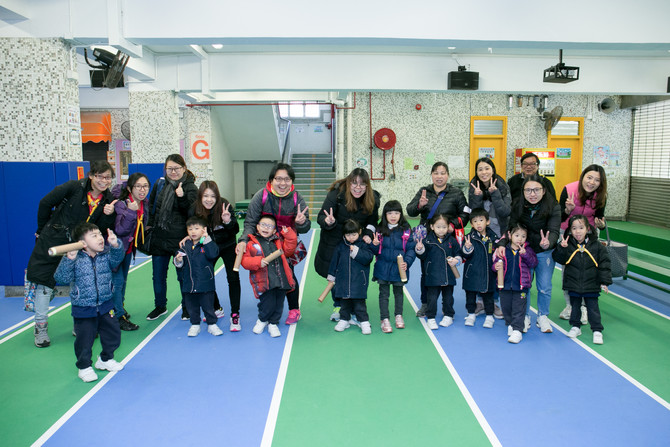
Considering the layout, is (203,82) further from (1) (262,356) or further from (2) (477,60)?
(1) (262,356)

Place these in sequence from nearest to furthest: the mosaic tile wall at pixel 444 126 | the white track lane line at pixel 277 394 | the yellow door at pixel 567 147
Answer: the white track lane line at pixel 277 394 < the mosaic tile wall at pixel 444 126 < the yellow door at pixel 567 147

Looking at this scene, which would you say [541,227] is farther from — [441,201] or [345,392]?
[345,392]

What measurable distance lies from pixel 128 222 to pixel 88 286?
1039 mm

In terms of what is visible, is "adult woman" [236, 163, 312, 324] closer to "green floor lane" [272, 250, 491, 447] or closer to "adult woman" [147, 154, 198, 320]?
"adult woman" [147, 154, 198, 320]

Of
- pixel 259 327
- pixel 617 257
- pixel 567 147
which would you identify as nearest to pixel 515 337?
pixel 617 257

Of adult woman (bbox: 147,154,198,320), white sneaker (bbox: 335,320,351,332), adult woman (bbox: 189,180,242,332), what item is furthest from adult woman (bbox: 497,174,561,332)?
adult woman (bbox: 147,154,198,320)

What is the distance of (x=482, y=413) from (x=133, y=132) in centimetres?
793

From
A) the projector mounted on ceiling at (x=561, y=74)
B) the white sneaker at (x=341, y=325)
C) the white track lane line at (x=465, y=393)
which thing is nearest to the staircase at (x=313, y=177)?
the projector mounted on ceiling at (x=561, y=74)

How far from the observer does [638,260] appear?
6617 mm

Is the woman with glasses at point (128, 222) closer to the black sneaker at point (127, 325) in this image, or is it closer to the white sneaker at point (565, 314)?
the black sneaker at point (127, 325)

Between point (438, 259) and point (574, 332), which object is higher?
point (438, 259)

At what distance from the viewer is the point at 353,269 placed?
15.7 ft

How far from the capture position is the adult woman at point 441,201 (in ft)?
16.5

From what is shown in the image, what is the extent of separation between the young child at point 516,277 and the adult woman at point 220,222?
8.40 ft
